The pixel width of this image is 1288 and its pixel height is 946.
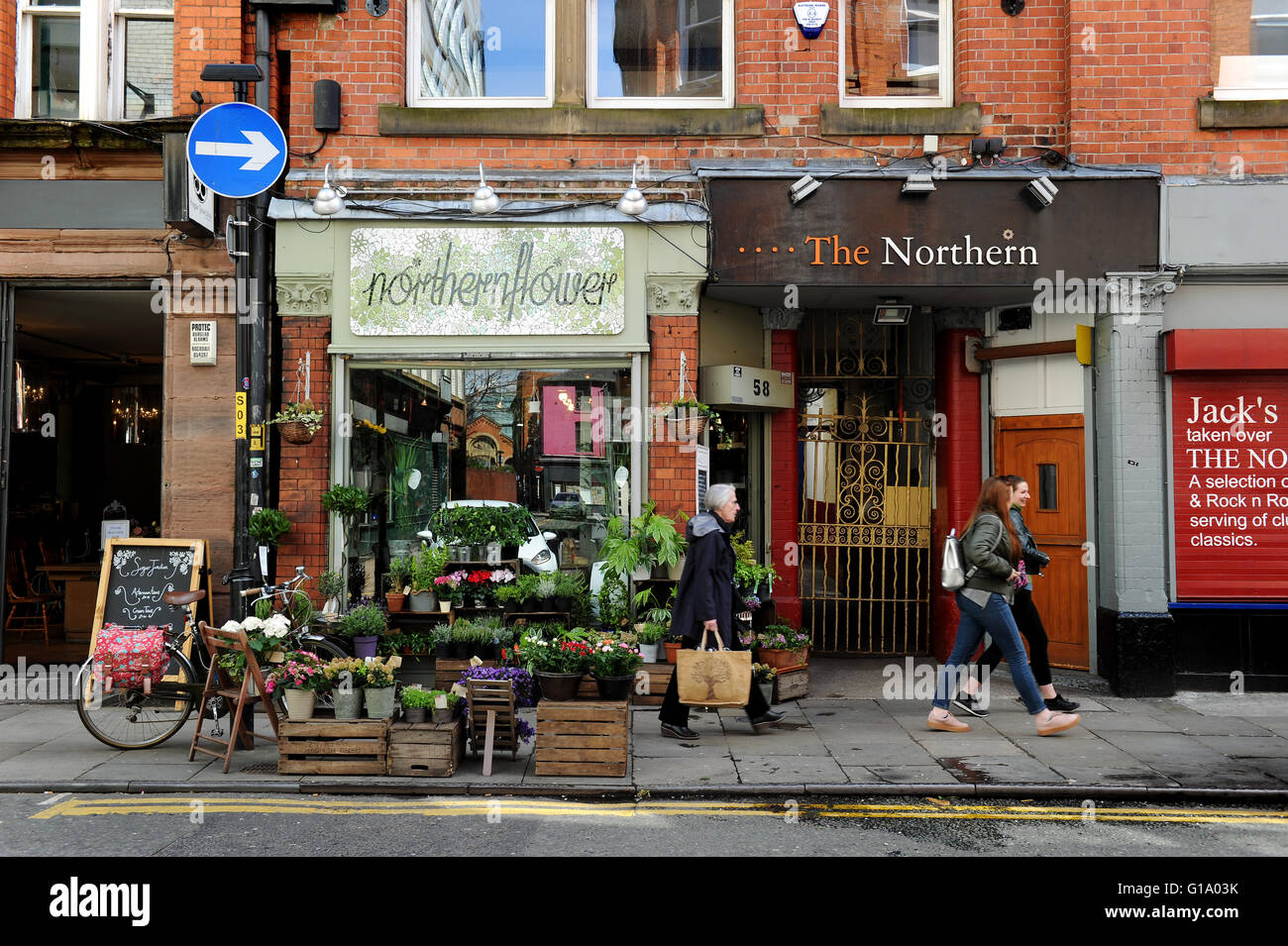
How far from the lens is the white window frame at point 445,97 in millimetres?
10516

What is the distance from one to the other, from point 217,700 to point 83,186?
5.31m

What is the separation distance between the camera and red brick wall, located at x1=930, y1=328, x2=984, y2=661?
37.9 ft

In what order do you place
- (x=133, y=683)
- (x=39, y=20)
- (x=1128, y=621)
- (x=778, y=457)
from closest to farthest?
(x=133, y=683) → (x=1128, y=621) → (x=39, y=20) → (x=778, y=457)

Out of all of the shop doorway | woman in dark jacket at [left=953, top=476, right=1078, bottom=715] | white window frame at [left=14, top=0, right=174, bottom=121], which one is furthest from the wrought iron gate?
white window frame at [left=14, top=0, right=174, bottom=121]

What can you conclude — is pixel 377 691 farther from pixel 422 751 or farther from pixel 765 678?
pixel 765 678

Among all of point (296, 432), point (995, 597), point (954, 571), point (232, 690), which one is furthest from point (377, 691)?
point (995, 597)

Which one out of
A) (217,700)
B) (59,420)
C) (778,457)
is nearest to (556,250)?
(778,457)

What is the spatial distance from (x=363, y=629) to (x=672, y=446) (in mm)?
3355

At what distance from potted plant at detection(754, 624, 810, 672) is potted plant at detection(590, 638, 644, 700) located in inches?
88.4

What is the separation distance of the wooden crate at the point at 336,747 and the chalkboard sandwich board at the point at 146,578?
320cm

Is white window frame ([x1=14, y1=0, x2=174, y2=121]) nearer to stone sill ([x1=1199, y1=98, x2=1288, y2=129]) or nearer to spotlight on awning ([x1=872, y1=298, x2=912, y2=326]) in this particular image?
spotlight on awning ([x1=872, y1=298, x2=912, y2=326])

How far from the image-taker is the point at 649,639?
9477mm

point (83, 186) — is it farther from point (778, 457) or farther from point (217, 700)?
point (778, 457)

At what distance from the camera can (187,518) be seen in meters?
→ 10.1
